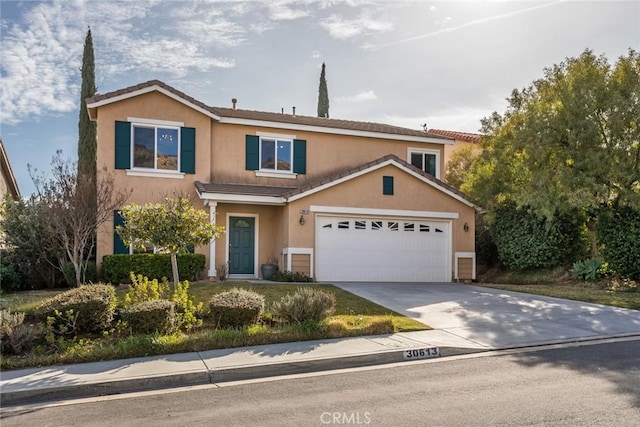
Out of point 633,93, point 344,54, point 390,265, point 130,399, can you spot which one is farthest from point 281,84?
point 130,399

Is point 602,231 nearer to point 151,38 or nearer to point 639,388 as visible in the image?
point 639,388

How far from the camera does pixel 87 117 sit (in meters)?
25.0

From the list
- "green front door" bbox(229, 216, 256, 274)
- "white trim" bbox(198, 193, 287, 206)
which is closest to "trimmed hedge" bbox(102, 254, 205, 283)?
"white trim" bbox(198, 193, 287, 206)

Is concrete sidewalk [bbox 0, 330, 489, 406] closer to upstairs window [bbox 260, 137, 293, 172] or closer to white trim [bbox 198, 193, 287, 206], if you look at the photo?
white trim [bbox 198, 193, 287, 206]

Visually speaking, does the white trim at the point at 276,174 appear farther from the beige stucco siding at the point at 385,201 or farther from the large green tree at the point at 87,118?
the large green tree at the point at 87,118

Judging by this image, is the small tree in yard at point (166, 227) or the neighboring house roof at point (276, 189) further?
the neighboring house roof at point (276, 189)

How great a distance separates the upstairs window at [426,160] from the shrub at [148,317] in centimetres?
1451

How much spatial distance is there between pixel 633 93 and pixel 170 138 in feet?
49.0

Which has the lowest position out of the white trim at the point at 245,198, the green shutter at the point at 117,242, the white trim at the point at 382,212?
the green shutter at the point at 117,242

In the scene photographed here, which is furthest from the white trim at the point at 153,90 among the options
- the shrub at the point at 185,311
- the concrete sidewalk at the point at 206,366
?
the concrete sidewalk at the point at 206,366

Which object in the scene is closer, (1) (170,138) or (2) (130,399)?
(2) (130,399)

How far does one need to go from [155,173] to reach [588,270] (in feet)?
48.5

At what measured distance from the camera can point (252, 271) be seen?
62.1 feet

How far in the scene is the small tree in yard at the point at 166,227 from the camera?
11102 millimetres
